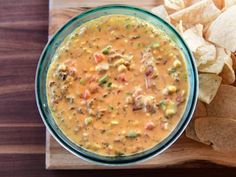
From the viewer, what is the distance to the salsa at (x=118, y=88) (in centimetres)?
173

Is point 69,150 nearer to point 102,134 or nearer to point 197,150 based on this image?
point 102,134

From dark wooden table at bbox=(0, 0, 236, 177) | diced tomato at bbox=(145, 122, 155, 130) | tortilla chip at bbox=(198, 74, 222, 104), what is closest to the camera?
diced tomato at bbox=(145, 122, 155, 130)

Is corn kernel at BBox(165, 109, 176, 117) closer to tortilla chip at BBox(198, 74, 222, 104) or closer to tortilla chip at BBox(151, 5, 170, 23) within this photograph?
tortilla chip at BBox(198, 74, 222, 104)

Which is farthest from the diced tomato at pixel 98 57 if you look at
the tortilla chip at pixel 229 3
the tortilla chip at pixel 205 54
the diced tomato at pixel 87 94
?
the tortilla chip at pixel 229 3

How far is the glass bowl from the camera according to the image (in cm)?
175

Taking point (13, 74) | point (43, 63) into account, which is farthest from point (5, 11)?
point (43, 63)

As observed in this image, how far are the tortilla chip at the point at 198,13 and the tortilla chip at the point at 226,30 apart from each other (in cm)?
4

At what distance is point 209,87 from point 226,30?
0.20 m

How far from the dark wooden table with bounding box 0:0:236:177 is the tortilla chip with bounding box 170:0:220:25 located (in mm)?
497

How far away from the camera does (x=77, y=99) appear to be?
175cm

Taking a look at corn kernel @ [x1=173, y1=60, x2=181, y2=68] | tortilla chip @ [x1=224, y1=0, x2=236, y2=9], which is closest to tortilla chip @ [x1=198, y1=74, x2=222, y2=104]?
corn kernel @ [x1=173, y1=60, x2=181, y2=68]

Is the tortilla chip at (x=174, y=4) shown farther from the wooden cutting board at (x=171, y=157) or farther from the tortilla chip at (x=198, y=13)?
the wooden cutting board at (x=171, y=157)

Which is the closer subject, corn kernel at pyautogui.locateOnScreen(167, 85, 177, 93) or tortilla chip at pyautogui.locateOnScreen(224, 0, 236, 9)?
corn kernel at pyautogui.locateOnScreen(167, 85, 177, 93)

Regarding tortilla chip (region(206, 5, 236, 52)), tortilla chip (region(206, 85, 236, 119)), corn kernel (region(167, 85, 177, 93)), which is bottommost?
tortilla chip (region(206, 85, 236, 119))
